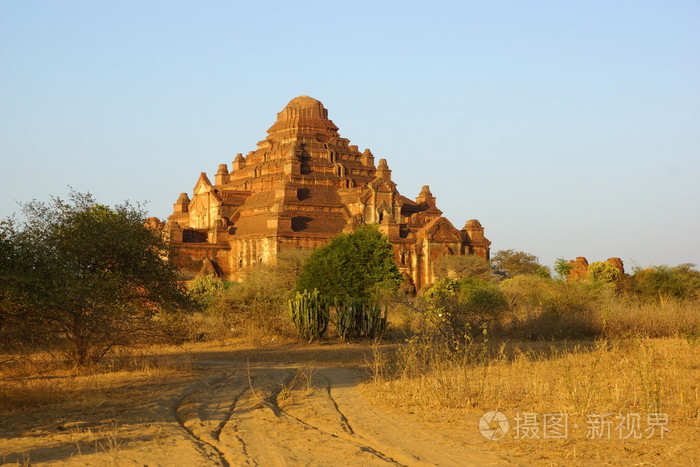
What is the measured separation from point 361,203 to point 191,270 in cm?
1163

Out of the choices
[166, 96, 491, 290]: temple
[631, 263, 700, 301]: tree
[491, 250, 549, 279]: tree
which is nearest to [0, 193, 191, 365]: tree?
[631, 263, 700, 301]: tree

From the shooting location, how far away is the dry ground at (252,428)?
820 cm

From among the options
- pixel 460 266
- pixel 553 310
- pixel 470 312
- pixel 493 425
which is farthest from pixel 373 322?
pixel 460 266

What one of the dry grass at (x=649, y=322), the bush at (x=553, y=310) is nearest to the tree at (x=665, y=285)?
the bush at (x=553, y=310)

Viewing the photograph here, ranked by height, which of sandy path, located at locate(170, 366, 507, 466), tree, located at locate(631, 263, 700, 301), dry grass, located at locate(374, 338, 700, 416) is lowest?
sandy path, located at locate(170, 366, 507, 466)

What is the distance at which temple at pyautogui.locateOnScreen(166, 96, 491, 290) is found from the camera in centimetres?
4856

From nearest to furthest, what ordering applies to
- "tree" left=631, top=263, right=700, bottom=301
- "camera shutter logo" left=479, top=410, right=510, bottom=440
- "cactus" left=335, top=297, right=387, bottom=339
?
"camera shutter logo" left=479, top=410, right=510, bottom=440 < "cactus" left=335, top=297, right=387, bottom=339 < "tree" left=631, top=263, right=700, bottom=301

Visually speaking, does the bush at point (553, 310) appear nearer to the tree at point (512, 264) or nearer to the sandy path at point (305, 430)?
the sandy path at point (305, 430)

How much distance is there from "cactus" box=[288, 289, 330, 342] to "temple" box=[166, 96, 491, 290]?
2381 cm

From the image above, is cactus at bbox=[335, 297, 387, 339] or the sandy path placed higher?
cactus at bbox=[335, 297, 387, 339]

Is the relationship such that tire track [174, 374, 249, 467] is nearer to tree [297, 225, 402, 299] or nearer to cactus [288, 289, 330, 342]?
cactus [288, 289, 330, 342]

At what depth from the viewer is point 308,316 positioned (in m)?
23.1

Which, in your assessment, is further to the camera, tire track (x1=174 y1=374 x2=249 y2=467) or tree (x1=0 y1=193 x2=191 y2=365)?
tree (x1=0 y1=193 x2=191 y2=365)

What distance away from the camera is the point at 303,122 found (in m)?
60.8
